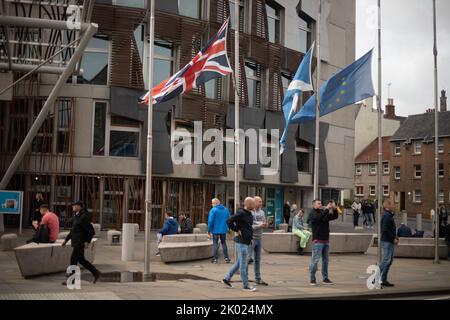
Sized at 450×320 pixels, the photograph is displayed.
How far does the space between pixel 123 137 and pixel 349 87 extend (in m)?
19.5

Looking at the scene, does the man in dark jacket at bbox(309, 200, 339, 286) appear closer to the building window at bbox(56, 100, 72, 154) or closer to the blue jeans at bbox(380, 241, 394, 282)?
the blue jeans at bbox(380, 241, 394, 282)

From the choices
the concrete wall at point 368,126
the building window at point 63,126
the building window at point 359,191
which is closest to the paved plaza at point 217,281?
the building window at point 63,126

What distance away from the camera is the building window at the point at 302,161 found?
48375 mm

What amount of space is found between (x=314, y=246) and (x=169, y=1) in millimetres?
26677

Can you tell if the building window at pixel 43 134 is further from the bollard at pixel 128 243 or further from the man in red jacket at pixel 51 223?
the man in red jacket at pixel 51 223

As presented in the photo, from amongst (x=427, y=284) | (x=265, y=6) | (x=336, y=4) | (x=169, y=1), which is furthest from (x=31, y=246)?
(x=336, y=4)

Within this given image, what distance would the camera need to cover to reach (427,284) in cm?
1586

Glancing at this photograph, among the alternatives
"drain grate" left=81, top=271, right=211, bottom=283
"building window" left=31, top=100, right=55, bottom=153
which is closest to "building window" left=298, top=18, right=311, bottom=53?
"building window" left=31, top=100, right=55, bottom=153

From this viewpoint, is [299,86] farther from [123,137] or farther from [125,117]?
[123,137]

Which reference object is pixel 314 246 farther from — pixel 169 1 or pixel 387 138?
pixel 387 138

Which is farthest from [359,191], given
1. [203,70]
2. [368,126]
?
[203,70]

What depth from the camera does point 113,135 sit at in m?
37.2
